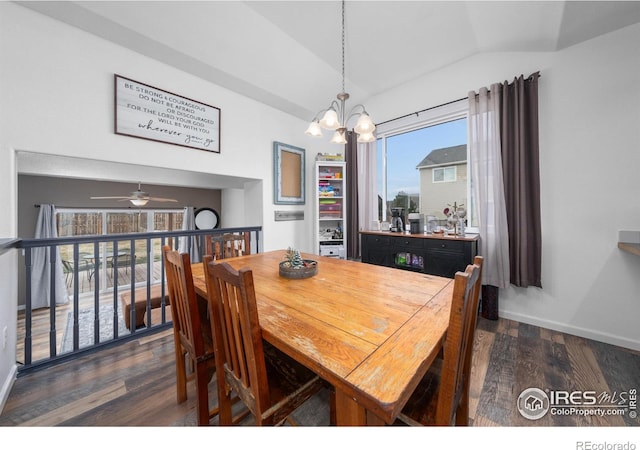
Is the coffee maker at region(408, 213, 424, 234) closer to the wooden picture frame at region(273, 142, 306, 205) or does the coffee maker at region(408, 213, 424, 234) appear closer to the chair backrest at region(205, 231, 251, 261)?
the wooden picture frame at region(273, 142, 306, 205)

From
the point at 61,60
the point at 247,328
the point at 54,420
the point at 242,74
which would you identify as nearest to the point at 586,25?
the point at 242,74

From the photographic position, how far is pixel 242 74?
8.76ft

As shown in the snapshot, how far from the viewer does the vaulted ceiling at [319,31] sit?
1.92 metres

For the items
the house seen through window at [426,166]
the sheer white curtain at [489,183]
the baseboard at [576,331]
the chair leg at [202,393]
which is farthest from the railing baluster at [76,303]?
the baseboard at [576,331]

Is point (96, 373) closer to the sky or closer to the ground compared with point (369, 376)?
closer to the ground

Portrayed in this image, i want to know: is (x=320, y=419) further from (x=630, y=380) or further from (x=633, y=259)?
(x=633, y=259)

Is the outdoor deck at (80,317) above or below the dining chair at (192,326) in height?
below

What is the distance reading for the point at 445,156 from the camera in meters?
3.16

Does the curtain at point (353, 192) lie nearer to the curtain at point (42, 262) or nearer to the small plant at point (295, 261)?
the small plant at point (295, 261)

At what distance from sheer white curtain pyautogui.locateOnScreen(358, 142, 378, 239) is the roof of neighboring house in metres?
0.65

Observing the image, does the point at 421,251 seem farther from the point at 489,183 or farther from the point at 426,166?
the point at 426,166

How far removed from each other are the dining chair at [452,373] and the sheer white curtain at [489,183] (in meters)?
1.88

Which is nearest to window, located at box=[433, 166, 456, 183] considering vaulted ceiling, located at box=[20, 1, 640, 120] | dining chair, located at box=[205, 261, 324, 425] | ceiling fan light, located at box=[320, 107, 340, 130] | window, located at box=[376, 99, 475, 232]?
window, located at box=[376, 99, 475, 232]

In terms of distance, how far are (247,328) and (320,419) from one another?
3.18 ft
